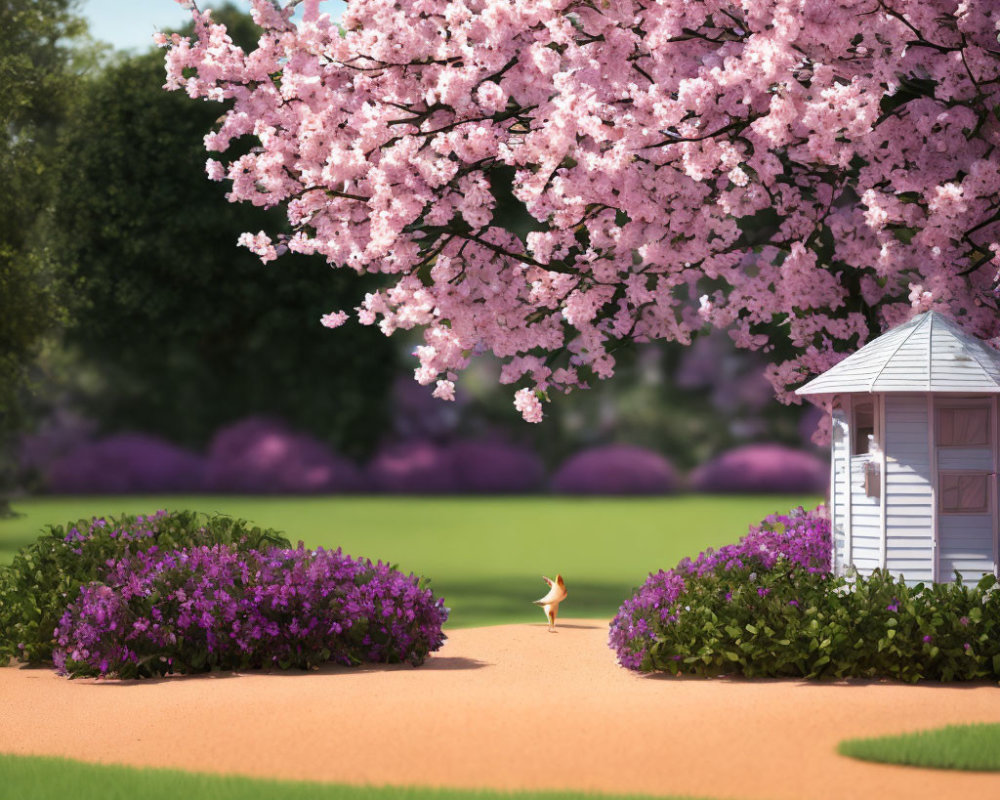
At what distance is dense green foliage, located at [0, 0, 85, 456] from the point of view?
2575 centimetres

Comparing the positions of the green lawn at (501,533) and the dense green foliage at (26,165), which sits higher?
the dense green foliage at (26,165)

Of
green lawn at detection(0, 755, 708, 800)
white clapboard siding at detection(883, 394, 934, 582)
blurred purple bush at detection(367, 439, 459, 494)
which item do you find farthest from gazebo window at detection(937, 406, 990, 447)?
blurred purple bush at detection(367, 439, 459, 494)

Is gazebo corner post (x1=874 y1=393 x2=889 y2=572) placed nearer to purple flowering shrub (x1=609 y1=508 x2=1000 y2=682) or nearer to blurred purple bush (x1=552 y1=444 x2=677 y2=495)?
purple flowering shrub (x1=609 y1=508 x2=1000 y2=682)

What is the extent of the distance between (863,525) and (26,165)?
20504mm

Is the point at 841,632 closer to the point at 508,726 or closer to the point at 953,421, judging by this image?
the point at 953,421

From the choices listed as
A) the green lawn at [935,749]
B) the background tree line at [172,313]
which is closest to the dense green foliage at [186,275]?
the background tree line at [172,313]

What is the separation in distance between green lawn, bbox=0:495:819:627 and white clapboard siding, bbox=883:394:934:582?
5.98 m

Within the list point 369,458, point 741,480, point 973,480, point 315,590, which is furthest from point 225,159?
point 973,480

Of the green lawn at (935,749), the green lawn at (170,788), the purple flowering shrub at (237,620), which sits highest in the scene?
the purple flowering shrub at (237,620)

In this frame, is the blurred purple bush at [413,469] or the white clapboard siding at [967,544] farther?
the blurred purple bush at [413,469]

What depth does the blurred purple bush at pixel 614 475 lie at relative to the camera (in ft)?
130

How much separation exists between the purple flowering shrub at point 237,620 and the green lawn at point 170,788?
10.9 ft

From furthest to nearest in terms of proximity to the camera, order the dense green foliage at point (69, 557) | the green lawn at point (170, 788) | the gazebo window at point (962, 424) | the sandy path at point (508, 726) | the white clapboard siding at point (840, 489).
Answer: the dense green foliage at point (69, 557), the white clapboard siding at point (840, 489), the gazebo window at point (962, 424), the sandy path at point (508, 726), the green lawn at point (170, 788)

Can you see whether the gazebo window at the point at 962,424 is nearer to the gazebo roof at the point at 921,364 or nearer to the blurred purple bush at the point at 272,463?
the gazebo roof at the point at 921,364
